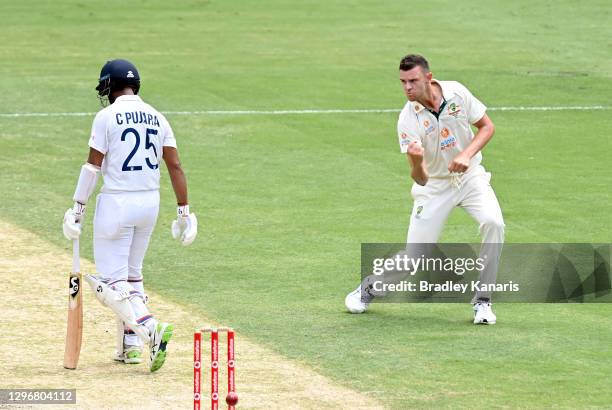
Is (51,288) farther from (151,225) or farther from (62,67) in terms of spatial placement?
(62,67)

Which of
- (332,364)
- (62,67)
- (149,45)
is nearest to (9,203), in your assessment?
(332,364)

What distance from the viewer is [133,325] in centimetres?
1034

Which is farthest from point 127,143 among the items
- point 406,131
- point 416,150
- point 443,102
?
point 443,102

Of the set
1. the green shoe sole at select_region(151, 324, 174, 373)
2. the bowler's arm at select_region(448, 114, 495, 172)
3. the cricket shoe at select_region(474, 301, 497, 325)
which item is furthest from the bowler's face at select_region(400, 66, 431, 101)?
the green shoe sole at select_region(151, 324, 174, 373)

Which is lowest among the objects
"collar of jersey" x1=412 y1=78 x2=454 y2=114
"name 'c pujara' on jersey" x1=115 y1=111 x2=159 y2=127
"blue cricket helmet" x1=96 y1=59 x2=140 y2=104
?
"name 'c pujara' on jersey" x1=115 y1=111 x2=159 y2=127

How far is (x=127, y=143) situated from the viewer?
1034cm

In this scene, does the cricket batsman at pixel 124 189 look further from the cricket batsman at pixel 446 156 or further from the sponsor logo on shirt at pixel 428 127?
the sponsor logo on shirt at pixel 428 127

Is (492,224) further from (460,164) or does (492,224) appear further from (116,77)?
(116,77)

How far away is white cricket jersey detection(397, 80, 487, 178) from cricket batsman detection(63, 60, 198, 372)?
2238mm

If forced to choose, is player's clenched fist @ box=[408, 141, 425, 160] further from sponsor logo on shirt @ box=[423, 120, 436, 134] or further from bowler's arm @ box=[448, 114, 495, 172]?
sponsor logo on shirt @ box=[423, 120, 436, 134]

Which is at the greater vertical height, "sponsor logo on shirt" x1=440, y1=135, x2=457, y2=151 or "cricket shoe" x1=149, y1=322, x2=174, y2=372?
"sponsor logo on shirt" x1=440, y1=135, x2=457, y2=151

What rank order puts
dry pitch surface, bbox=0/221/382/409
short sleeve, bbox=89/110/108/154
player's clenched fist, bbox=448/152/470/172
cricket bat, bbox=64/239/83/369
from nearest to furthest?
dry pitch surface, bbox=0/221/382/409
short sleeve, bbox=89/110/108/154
cricket bat, bbox=64/239/83/369
player's clenched fist, bbox=448/152/470/172

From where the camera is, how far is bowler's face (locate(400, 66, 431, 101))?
11414 mm

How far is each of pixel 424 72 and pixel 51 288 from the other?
4299mm
